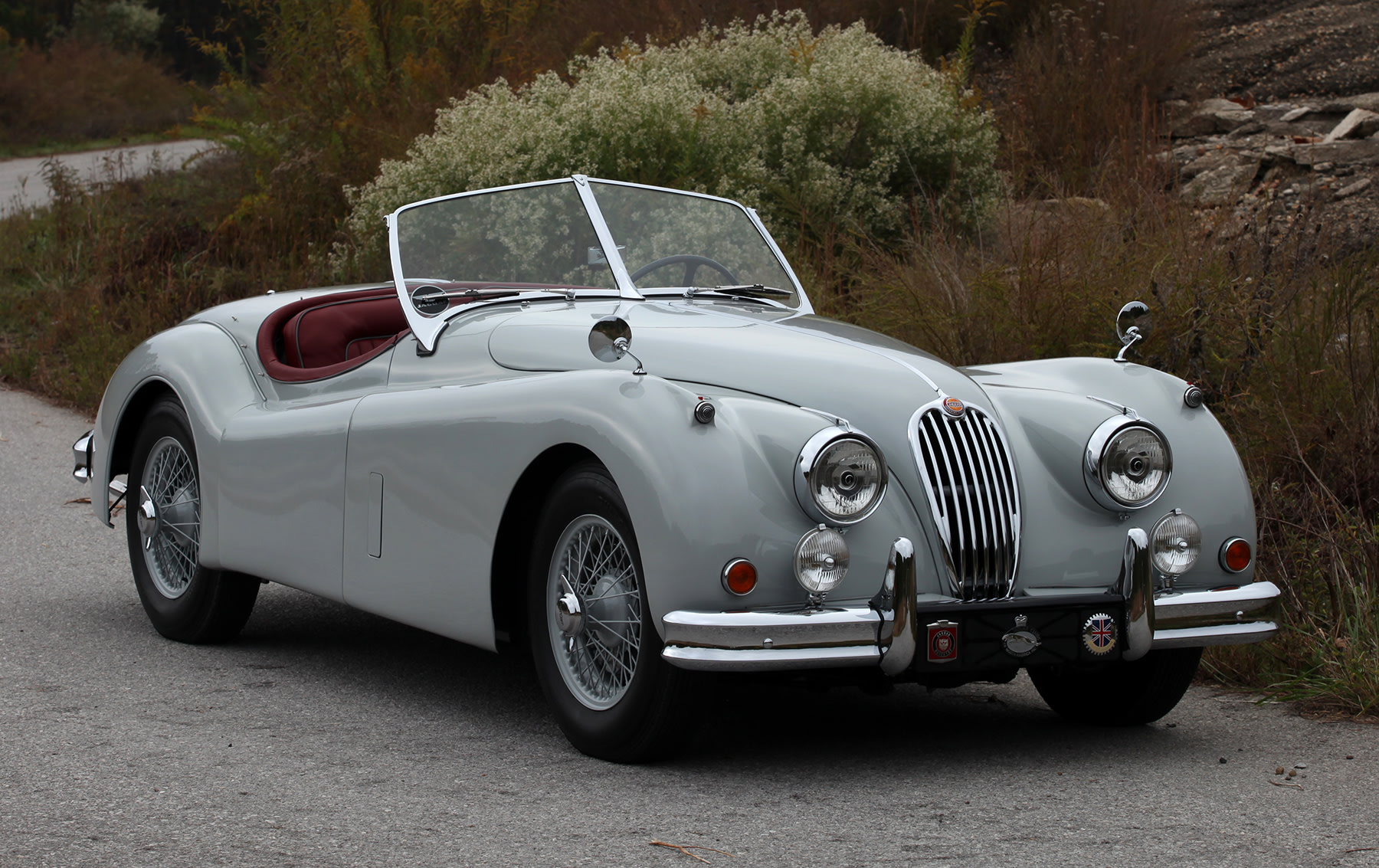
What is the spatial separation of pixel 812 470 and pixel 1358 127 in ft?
31.5

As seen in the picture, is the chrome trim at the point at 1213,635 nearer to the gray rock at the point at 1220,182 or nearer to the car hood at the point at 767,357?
the car hood at the point at 767,357

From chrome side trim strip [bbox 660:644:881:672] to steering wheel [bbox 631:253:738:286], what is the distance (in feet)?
6.38

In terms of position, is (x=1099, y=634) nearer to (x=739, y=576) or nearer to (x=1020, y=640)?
(x=1020, y=640)

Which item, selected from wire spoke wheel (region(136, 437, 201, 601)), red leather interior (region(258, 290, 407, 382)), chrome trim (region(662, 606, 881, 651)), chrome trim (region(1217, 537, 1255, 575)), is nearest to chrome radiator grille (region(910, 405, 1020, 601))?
chrome trim (region(662, 606, 881, 651))

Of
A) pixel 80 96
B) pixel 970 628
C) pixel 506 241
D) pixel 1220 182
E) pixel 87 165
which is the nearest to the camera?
pixel 970 628

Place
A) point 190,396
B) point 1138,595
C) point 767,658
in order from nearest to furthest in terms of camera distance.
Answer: point 767,658 < point 1138,595 < point 190,396

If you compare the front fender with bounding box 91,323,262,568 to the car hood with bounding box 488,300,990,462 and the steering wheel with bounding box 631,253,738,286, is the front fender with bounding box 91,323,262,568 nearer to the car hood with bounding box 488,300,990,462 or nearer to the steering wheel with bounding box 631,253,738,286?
the car hood with bounding box 488,300,990,462

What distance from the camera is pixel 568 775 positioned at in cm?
369

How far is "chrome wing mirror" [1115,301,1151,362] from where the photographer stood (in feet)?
15.0

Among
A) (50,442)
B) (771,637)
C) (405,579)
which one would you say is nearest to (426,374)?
(405,579)

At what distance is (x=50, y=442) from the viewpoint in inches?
380

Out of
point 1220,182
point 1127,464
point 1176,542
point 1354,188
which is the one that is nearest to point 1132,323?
point 1127,464

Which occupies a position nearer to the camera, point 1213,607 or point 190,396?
point 1213,607

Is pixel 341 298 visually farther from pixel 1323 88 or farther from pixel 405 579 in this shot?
pixel 1323 88
